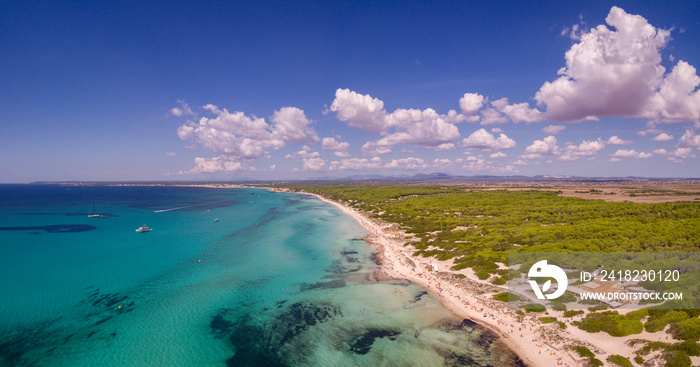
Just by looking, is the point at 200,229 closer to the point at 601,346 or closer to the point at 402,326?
the point at 402,326

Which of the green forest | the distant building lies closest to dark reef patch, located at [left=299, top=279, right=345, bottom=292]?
the green forest

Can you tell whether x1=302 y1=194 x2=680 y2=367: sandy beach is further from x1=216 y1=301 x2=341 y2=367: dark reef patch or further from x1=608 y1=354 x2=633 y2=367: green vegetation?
x1=216 y1=301 x2=341 y2=367: dark reef patch

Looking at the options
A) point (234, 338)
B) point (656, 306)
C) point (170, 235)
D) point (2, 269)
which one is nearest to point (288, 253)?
point (234, 338)

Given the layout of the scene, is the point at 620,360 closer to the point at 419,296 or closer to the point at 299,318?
the point at 419,296

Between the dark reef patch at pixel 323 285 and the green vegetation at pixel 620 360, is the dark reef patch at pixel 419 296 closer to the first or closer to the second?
the dark reef patch at pixel 323 285

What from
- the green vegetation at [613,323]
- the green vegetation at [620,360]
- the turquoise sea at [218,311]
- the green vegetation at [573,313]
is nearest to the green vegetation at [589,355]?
the green vegetation at [620,360]

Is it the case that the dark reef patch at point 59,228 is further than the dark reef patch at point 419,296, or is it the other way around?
the dark reef patch at point 59,228

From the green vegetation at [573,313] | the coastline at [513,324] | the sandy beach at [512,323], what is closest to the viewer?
the coastline at [513,324]

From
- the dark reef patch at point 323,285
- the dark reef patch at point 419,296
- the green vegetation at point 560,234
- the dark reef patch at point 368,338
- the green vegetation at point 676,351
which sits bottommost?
the dark reef patch at point 368,338
